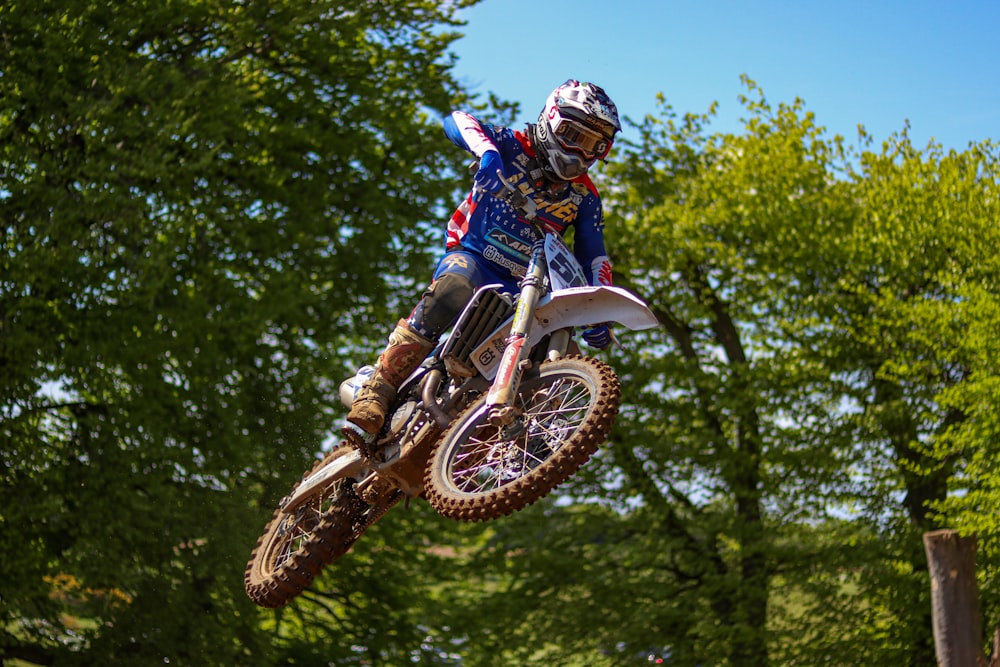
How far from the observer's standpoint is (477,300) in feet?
22.4

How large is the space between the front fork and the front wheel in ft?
0.26

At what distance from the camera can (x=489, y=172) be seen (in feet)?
22.3

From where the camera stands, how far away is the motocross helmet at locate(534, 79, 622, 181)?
6777 mm

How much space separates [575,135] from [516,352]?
1382 millimetres

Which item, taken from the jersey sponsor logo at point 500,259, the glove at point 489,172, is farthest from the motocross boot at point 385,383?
the glove at point 489,172

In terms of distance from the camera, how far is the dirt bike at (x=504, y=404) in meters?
5.89

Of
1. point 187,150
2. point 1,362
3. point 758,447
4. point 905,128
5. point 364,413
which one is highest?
point 905,128

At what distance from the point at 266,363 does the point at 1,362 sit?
3.67m

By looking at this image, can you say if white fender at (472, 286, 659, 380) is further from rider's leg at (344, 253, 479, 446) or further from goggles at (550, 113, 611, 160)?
goggles at (550, 113, 611, 160)

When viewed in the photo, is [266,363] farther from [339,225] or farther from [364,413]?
[364,413]

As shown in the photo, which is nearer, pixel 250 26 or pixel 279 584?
pixel 279 584

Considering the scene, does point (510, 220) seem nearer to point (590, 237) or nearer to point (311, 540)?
point (590, 237)

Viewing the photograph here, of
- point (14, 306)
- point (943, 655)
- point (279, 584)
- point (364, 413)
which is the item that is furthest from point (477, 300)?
point (14, 306)

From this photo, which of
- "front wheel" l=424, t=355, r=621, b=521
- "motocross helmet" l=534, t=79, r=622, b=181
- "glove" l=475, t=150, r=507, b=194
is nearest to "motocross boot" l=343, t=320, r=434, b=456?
"front wheel" l=424, t=355, r=621, b=521
